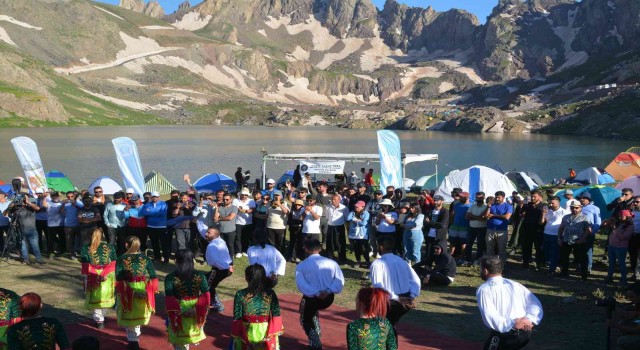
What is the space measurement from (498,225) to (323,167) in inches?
479

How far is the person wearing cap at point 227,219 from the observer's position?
46.9 feet

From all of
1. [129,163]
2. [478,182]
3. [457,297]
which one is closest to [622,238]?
[457,297]

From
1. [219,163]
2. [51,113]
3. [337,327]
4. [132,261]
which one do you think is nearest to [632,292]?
[337,327]

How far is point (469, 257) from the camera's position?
1479cm

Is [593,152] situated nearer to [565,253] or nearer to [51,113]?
[565,253]

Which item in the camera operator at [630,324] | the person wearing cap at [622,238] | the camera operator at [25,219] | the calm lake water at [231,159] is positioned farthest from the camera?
the calm lake water at [231,159]

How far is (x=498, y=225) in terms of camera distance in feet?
44.3

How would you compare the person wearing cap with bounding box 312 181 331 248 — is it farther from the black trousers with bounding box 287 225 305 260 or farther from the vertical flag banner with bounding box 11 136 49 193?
the vertical flag banner with bounding box 11 136 49 193

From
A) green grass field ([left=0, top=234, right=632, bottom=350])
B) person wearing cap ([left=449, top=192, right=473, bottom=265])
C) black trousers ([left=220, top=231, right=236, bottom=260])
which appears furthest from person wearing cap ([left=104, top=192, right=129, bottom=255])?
person wearing cap ([left=449, top=192, right=473, bottom=265])

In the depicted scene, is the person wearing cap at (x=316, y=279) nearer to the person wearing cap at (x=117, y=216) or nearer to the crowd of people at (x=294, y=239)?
the crowd of people at (x=294, y=239)

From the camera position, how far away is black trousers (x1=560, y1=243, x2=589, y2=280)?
12.8 metres

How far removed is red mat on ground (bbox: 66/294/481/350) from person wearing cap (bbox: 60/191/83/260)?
558cm

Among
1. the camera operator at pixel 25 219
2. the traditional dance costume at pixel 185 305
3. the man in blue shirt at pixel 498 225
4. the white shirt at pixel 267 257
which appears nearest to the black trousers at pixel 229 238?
the camera operator at pixel 25 219

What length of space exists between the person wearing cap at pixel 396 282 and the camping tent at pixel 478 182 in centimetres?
1855
